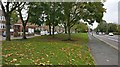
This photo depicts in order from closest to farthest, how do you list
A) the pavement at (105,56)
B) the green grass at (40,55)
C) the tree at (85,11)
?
the green grass at (40,55) < the pavement at (105,56) < the tree at (85,11)

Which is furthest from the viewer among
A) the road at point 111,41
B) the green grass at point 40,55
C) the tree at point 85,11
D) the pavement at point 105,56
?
the tree at point 85,11

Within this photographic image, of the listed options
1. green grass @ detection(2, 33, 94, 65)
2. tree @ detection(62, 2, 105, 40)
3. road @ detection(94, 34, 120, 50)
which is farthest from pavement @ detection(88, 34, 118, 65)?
tree @ detection(62, 2, 105, 40)

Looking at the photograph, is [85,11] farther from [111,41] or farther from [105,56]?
[105,56]

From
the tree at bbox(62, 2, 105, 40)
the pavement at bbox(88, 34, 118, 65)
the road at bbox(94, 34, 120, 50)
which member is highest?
Result: the tree at bbox(62, 2, 105, 40)

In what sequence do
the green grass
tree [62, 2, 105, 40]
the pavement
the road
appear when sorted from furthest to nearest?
tree [62, 2, 105, 40] → the road → the pavement → the green grass

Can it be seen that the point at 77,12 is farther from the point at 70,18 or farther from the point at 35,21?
the point at 35,21

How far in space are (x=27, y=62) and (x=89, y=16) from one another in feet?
80.6

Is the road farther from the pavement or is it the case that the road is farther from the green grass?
the green grass

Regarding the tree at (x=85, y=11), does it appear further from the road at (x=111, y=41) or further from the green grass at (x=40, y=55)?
the green grass at (x=40, y=55)

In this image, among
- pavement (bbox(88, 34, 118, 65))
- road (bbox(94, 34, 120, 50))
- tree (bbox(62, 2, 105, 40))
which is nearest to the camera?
pavement (bbox(88, 34, 118, 65))

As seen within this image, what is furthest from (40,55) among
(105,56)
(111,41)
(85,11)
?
(111,41)

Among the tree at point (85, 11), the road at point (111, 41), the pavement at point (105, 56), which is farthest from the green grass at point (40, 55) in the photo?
the tree at point (85, 11)

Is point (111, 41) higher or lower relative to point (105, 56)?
lower

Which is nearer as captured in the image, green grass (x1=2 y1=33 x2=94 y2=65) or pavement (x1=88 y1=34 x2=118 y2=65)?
green grass (x1=2 y1=33 x2=94 y2=65)
